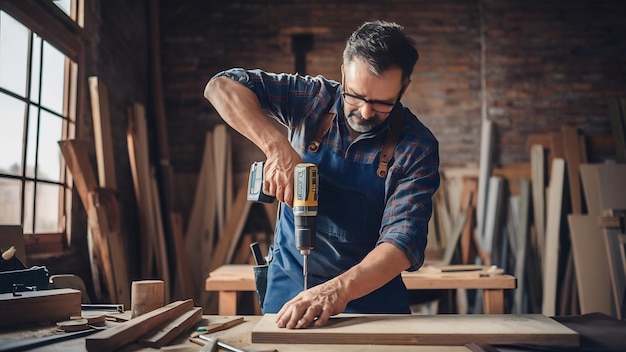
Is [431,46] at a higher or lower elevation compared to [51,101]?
higher

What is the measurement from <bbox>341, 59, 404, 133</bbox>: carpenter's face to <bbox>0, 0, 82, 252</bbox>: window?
2001 millimetres

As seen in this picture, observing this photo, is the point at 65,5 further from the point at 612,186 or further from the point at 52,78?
the point at 612,186

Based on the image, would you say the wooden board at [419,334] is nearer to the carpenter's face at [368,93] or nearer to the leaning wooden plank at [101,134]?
the carpenter's face at [368,93]

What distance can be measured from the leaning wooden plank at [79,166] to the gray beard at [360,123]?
2064mm

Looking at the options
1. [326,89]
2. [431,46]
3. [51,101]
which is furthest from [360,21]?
[326,89]

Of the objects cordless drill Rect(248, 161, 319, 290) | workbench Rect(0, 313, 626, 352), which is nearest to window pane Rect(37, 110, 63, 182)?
workbench Rect(0, 313, 626, 352)

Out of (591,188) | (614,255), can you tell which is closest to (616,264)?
(614,255)

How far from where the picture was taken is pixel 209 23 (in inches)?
207

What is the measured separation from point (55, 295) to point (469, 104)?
4.40 m

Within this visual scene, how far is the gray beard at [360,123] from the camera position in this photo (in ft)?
6.20

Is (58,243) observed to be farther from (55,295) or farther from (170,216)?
(55,295)

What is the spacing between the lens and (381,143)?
196 centimetres

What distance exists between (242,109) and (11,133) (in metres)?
1.71

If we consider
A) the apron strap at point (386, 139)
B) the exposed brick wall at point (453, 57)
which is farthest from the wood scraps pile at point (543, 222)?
the apron strap at point (386, 139)
